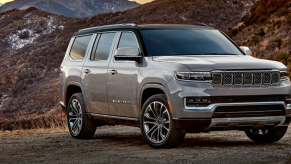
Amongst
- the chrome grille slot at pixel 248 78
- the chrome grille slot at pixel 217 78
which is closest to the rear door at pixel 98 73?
the chrome grille slot at pixel 217 78

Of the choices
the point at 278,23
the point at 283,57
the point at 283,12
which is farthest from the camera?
the point at 283,12

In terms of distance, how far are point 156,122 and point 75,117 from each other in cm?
288

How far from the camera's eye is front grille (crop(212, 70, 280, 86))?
25.6 ft

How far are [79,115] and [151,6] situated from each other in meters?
78.9

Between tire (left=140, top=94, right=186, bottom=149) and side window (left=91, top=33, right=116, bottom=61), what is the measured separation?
1.67m

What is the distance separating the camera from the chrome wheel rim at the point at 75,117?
34.8 feet

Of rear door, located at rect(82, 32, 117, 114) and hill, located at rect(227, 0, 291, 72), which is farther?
hill, located at rect(227, 0, 291, 72)

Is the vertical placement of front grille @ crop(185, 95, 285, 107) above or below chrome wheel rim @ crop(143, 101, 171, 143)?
above

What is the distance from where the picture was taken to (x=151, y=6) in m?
88.6

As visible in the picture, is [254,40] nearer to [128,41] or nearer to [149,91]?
[128,41]

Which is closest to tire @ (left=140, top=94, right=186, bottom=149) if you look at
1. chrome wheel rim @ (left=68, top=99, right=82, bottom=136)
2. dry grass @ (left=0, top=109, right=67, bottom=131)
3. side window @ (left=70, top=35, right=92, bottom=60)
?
chrome wheel rim @ (left=68, top=99, right=82, bottom=136)

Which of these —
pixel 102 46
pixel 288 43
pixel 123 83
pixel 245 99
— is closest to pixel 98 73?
pixel 102 46

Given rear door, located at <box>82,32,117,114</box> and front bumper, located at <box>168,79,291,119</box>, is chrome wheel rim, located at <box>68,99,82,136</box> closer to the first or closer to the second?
rear door, located at <box>82,32,117,114</box>

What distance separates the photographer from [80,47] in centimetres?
1082
